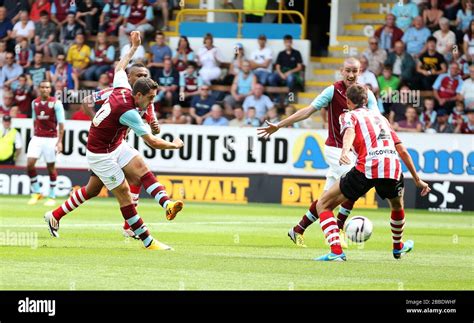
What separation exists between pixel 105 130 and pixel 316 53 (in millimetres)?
19010

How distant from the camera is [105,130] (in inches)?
581

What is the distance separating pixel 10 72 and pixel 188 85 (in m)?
5.26

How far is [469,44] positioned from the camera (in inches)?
1121

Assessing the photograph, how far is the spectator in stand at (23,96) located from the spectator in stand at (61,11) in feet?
7.57

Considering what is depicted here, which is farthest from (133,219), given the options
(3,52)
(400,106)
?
(3,52)

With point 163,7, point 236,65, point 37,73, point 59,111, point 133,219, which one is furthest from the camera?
point 163,7

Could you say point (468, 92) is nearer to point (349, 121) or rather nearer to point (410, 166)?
point (410, 166)

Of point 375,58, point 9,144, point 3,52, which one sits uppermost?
point 375,58

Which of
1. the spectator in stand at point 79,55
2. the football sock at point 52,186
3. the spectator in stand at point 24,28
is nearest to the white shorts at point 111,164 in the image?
the football sock at point 52,186

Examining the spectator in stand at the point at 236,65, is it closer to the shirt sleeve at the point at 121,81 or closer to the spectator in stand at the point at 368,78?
the spectator in stand at the point at 368,78

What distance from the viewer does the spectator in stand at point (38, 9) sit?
110ft

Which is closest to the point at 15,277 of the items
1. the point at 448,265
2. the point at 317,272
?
the point at 317,272

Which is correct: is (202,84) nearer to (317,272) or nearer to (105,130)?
(105,130)

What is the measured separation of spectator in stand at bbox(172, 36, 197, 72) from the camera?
100 ft
